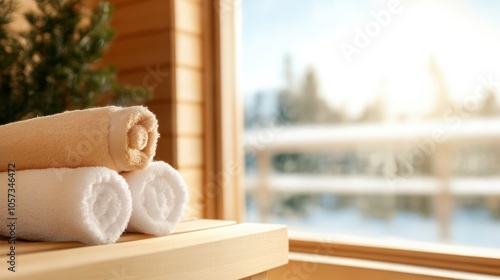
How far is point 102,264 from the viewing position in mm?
611

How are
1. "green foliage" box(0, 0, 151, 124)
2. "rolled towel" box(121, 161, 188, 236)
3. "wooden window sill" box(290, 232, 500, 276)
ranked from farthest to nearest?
"green foliage" box(0, 0, 151, 124) < "wooden window sill" box(290, 232, 500, 276) < "rolled towel" box(121, 161, 188, 236)

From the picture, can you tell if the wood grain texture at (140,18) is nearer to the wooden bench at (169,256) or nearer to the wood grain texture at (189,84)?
the wood grain texture at (189,84)

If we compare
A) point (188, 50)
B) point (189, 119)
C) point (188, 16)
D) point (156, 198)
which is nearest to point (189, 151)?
point (189, 119)

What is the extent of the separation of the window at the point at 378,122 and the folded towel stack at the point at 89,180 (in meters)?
1.59

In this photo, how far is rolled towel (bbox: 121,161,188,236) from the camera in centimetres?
82

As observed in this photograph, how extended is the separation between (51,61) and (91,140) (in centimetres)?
81

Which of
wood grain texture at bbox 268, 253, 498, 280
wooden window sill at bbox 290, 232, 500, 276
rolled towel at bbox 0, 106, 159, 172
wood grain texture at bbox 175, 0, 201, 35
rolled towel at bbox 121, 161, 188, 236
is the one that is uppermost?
wood grain texture at bbox 175, 0, 201, 35

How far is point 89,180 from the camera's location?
2.40 feet

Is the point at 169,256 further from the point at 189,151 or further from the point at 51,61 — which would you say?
the point at 189,151

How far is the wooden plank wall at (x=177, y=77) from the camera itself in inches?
69.0

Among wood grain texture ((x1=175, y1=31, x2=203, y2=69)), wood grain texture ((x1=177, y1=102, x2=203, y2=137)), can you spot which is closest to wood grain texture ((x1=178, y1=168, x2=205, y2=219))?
wood grain texture ((x1=177, y1=102, x2=203, y2=137))

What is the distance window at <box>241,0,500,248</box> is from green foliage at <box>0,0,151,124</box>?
96cm

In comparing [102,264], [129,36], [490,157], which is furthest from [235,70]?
[490,157]

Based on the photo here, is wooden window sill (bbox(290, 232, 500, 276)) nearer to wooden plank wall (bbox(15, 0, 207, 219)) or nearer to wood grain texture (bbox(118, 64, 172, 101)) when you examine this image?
wooden plank wall (bbox(15, 0, 207, 219))
